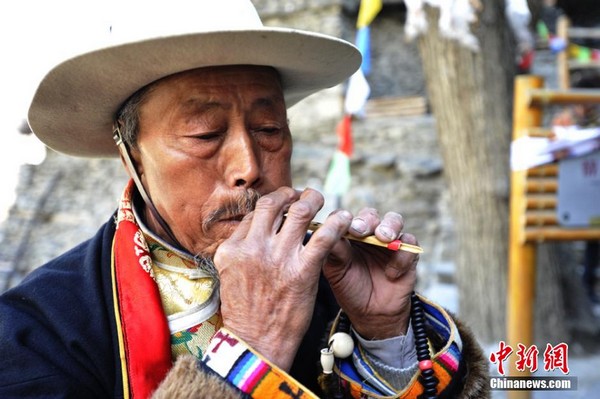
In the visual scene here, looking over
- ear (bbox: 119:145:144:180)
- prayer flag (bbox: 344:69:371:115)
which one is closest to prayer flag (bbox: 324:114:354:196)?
prayer flag (bbox: 344:69:371:115)

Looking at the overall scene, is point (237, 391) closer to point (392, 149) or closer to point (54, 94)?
point (54, 94)

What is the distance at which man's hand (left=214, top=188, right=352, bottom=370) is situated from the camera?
1.36m

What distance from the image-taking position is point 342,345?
165 cm

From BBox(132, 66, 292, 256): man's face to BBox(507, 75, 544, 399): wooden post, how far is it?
6.53 feet

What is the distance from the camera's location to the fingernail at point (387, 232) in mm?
1477

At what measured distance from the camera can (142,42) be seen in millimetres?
1444

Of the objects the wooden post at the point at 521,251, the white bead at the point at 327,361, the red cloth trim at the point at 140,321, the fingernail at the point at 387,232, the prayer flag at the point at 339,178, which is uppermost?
the fingernail at the point at 387,232

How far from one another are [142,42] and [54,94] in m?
0.39

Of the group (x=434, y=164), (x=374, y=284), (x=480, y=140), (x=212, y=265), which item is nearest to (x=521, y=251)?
(x=480, y=140)

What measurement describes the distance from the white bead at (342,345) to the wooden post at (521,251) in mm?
1859

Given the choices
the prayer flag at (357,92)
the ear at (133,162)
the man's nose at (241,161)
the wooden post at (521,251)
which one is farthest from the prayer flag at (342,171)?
the man's nose at (241,161)

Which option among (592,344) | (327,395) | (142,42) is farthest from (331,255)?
(592,344)

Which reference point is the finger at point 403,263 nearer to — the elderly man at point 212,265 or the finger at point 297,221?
the elderly man at point 212,265

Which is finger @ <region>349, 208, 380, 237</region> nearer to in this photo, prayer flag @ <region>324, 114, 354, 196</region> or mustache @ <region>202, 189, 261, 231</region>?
mustache @ <region>202, 189, 261, 231</region>
